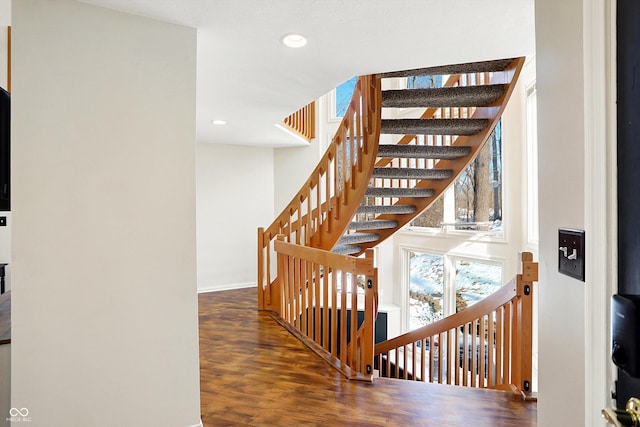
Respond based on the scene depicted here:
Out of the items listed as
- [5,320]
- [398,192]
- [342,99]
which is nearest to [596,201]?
[5,320]

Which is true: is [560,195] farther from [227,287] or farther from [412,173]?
[227,287]

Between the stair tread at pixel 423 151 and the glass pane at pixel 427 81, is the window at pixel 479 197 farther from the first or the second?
the glass pane at pixel 427 81

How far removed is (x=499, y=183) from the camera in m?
4.25

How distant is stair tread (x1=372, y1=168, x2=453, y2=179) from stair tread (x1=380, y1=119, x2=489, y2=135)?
386mm

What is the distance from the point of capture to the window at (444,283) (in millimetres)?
4586

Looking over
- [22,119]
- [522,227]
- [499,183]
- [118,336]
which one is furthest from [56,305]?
[499,183]

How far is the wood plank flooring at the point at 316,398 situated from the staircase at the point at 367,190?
22 cm

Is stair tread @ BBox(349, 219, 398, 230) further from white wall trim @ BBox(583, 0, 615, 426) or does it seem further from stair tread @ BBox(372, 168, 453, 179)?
white wall trim @ BBox(583, 0, 615, 426)

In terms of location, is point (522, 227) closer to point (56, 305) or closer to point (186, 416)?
point (186, 416)

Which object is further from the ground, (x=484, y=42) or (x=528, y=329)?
(x=484, y=42)

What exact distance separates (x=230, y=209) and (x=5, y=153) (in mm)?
4068

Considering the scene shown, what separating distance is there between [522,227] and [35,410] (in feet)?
13.5

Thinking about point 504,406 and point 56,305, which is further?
point 504,406

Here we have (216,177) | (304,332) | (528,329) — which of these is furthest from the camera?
(216,177)
